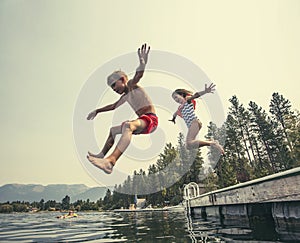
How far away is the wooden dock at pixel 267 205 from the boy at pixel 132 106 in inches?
85.6

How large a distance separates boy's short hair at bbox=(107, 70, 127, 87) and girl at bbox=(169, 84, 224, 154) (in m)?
1.87

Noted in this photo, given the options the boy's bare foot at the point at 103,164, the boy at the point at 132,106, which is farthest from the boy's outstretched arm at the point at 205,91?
the boy's bare foot at the point at 103,164

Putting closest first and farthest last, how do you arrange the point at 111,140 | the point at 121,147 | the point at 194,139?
the point at 121,147 < the point at 111,140 < the point at 194,139

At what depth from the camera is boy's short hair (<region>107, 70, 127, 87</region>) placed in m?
3.94

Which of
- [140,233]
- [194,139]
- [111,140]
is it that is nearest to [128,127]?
[111,140]

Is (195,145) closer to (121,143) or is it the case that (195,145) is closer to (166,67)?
(166,67)

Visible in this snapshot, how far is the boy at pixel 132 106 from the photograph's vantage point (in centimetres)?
353

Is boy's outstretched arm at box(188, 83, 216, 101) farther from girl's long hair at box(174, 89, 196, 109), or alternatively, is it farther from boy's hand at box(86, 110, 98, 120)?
boy's hand at box(86, 110, 98, 120)

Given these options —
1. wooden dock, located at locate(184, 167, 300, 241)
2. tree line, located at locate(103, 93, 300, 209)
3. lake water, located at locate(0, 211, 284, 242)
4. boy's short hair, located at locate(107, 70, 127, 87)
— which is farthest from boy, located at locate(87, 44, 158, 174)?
tree line, located at locate(103, 93, 300, 209)

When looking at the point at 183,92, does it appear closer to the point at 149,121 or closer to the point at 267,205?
the point at 149,121

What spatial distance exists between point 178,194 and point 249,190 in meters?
52.0

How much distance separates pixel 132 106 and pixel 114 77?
56 cm

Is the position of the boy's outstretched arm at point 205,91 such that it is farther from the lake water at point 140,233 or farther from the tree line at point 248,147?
the tree line at point 248,147

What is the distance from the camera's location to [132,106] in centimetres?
420
